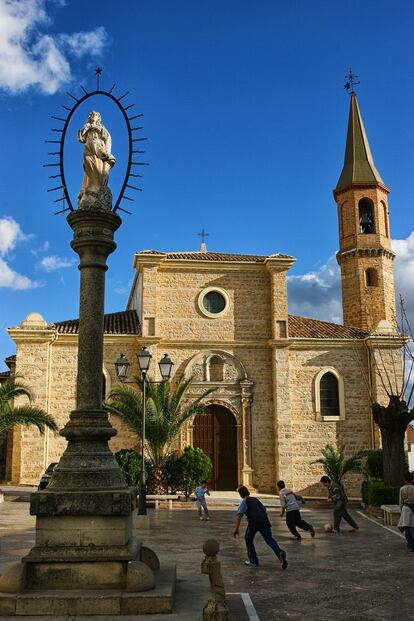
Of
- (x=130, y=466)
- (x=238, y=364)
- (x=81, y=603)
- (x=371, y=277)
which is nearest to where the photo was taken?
(x=81, y=603)

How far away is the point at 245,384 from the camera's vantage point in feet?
82.6

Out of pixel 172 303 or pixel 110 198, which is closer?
pixel 110 198

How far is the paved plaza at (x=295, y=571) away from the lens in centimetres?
665

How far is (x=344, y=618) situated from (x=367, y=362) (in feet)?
67.4

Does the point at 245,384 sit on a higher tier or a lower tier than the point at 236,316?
lower

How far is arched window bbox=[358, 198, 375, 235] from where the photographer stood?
Answer: 3059 cm

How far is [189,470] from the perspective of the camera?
65.4ft

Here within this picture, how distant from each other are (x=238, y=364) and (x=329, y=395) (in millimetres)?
4077

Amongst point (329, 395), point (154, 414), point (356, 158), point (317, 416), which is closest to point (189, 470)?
point (154, 414)

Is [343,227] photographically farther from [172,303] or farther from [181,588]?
[181,588]

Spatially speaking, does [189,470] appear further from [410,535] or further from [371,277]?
[371,277]

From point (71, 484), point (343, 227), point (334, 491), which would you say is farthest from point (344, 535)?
point (343, 227)

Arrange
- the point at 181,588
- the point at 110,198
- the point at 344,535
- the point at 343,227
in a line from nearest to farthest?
the point at 181,588 → the point at 110,198 → the point at 344,535 → the point at 343,227

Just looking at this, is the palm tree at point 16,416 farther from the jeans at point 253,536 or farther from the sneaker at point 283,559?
the sneaker at point 283,559
